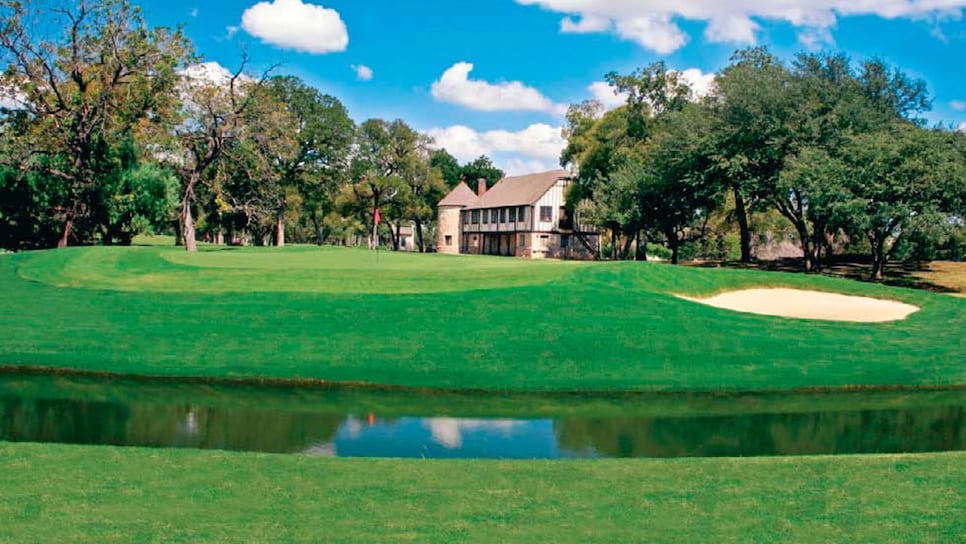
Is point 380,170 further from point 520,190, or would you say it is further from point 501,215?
point 520,190

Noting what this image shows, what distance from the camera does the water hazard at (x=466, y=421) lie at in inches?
496

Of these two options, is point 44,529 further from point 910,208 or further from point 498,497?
point 910,208

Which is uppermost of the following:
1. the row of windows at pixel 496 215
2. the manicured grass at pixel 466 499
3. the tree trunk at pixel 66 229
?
the row of windows at pixel 496 215

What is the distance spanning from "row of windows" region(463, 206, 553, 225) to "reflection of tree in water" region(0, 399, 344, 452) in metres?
65.9

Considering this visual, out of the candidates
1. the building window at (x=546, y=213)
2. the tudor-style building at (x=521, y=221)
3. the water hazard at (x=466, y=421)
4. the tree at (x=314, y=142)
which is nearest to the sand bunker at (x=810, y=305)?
the water hazard at (x=466, y=421)

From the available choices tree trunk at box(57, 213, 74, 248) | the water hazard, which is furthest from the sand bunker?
tree trunk at box(57, 213, 74, 248)

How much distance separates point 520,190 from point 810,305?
5731 cm

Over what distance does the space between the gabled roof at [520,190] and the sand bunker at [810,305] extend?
4932cm

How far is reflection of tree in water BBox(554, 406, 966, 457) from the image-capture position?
1288cm

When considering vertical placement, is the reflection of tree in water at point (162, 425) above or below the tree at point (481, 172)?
below

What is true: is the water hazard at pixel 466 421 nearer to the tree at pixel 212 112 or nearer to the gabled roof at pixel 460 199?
the tree at pixel 212 112

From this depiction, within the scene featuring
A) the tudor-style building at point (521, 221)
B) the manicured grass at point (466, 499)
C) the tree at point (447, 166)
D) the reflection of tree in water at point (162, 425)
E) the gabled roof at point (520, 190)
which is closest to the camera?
the manicured grass at point (466, 499)

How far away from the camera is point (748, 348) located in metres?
20.9

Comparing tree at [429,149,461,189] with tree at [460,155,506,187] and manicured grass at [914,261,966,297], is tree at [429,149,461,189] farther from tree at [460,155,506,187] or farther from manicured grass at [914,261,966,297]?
manicured grass at [914,261,966,297]
